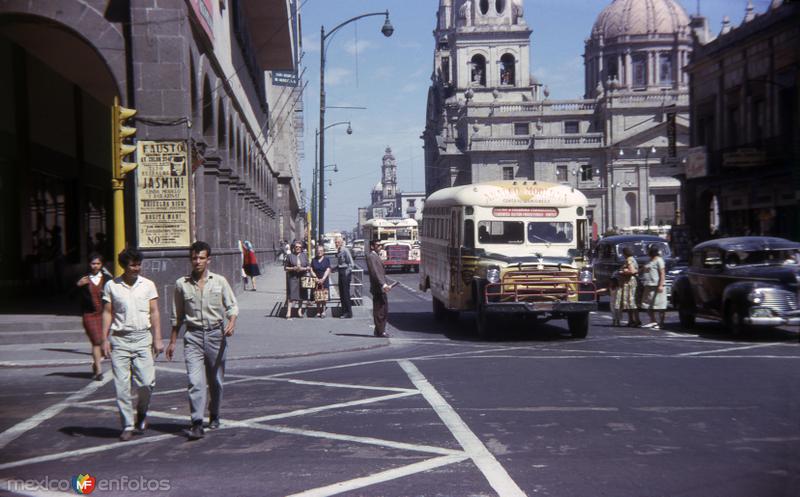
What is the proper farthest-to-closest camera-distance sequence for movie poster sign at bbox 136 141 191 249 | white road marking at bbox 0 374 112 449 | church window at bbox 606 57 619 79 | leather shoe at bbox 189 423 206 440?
church window at bbox 606 57 619 79 → movie poster sign at bbox 136 141 191 249 → white road marking at bbox 0 374 112 449 → leather shoe at bbox 189 423 206 440

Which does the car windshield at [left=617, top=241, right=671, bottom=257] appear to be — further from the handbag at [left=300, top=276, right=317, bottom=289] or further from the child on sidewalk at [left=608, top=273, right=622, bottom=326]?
the handbag at [left=300, top=276, right=317, bottom=289]

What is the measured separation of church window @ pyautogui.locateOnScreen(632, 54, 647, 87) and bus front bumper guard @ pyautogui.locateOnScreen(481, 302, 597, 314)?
92658 mm

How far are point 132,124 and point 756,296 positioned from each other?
12206 millimetres

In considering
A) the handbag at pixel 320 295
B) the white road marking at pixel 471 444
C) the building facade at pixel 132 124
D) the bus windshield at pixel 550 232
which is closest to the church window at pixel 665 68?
the building facade at pixel 132 124

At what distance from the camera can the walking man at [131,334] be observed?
337 inches

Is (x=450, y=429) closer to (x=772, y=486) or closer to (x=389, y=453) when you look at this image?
(x=389, y=453)

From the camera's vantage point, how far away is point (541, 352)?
1508 cm

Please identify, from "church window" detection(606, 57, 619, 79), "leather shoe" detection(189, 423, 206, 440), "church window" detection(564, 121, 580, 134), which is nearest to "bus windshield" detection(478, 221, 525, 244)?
"leather shoe" detection(189, 423, 206, 440)

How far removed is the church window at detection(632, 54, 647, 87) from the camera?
339 feet

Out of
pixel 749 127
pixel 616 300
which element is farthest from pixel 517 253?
pixel 749 127

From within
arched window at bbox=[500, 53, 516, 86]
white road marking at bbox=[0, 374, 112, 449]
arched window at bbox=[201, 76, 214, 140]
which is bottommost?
white road marking at bbox=[0, 374, 112, 449]

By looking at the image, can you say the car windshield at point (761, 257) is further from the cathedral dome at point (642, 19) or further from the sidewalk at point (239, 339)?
the cathedral dome at point (642, 19)

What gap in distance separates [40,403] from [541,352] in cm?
801

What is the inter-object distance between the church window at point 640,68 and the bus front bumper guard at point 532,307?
304 feet
